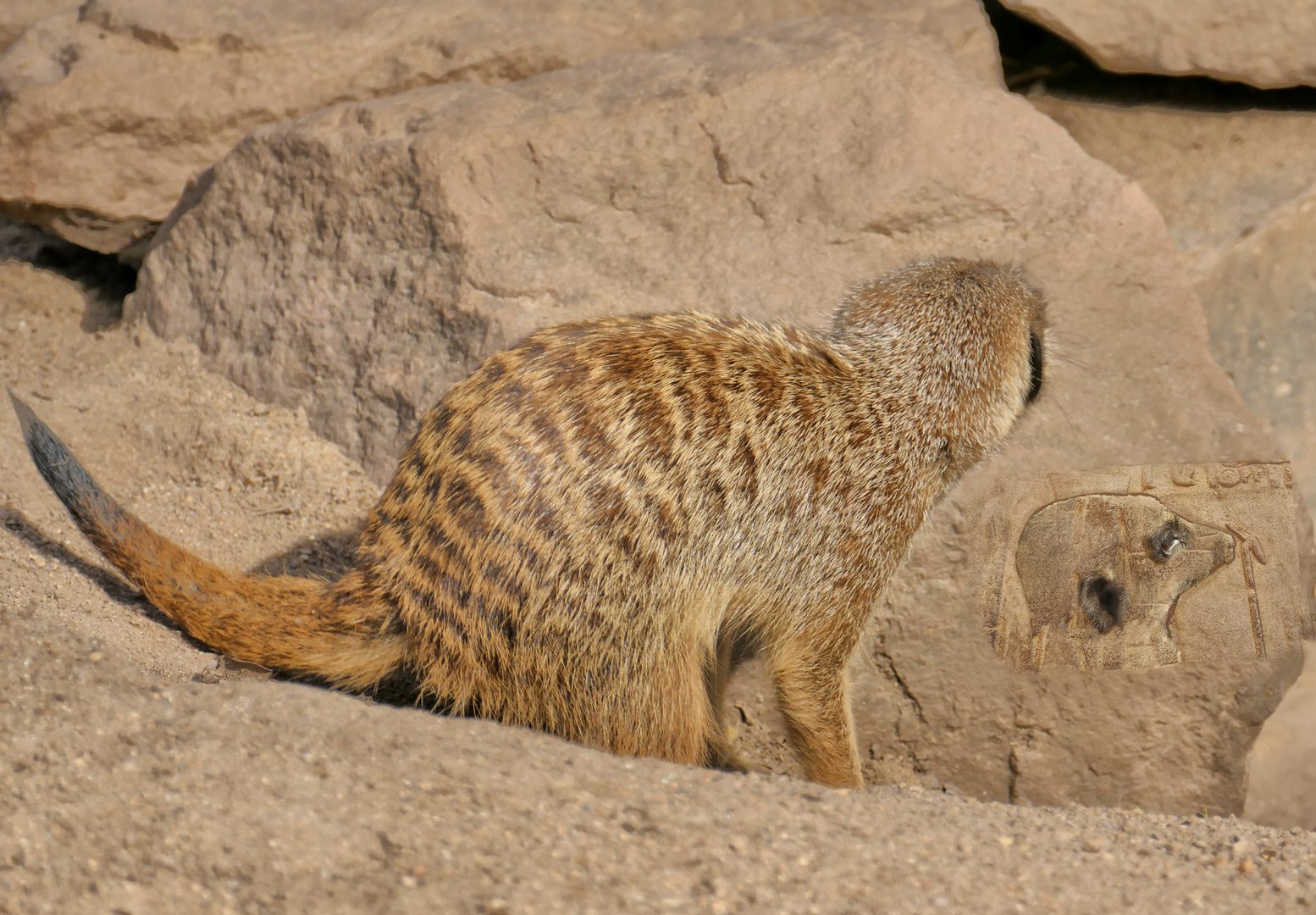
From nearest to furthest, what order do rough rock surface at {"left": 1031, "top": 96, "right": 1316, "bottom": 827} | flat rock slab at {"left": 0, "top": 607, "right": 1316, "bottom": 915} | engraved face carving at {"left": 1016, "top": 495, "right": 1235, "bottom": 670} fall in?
flat rock slab at {"left": 0, "top": 607, "right": 1316, "bottom": 915} → engraved face carving at {"left": 1016, "top": 495, "right": 1235, "bottom": 670} → rough rock surface at {"left": 1031, "top": 96, "right": 1316, "bottom": 827}

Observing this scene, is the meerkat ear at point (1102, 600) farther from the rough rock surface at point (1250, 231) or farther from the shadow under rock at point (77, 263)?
the shadow under rock at point (77, 263)

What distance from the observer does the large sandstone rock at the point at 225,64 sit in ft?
10.7

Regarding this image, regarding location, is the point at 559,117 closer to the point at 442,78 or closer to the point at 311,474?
the point at 442,78

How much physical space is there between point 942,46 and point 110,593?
101 inches

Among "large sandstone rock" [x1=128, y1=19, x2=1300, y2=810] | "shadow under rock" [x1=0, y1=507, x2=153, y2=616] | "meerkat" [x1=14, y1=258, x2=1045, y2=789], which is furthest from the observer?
"large sandstone rock" [x1=128, y1=19, x2=1300, y2=810]

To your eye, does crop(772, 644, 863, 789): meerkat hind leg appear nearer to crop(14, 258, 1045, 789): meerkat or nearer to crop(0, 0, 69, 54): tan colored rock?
crop(14, 258, 1045, 789): meerkat

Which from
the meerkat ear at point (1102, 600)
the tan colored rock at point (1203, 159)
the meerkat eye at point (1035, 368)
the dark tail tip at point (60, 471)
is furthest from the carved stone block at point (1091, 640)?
the dark tail tip at point (60, 471)

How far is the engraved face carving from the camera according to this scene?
2414 millimetres

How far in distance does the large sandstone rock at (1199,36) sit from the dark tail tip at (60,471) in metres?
2.89

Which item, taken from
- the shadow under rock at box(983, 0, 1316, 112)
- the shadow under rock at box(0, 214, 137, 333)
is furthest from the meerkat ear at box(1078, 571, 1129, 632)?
the shadow under rock at box(0, 214, 137, 333)

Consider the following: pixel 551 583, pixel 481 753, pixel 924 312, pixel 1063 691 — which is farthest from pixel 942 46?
pixel 481 753

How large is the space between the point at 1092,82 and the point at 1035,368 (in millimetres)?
1609

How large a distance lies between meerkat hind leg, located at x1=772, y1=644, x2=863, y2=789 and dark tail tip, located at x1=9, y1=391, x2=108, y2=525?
4.54 feet

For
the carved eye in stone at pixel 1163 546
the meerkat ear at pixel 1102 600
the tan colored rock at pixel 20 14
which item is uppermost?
the tan colored rock at pixel 20 14
